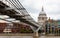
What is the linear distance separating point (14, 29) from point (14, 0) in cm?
2683

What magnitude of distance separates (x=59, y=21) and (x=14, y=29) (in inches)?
357

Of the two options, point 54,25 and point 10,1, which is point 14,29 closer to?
point 54,25

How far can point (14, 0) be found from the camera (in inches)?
293

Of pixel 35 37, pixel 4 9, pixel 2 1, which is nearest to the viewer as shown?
pixel 2 1

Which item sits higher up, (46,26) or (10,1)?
(10,1)

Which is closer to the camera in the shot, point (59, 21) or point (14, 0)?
point (14, 0)

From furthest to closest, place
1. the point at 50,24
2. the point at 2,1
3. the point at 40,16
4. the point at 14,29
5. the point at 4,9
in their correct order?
the point at 40,16 < the point at 50,24 < the point at 14,29 < the point at 4,9 < the point at 2,1

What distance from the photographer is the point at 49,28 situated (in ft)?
119

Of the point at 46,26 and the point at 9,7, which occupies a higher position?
the point at 9,7

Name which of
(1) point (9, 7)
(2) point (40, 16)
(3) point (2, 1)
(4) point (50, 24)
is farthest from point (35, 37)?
(2) point (40, 16)

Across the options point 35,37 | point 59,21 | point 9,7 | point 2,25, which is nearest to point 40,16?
point 59,21

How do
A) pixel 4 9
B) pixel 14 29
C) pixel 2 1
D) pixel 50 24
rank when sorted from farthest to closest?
1. pixel 50 24
2. pixel 14 29
3. pixel 4 9
4. pixel 2 1

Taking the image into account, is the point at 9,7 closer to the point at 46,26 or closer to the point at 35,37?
the point at 35,37

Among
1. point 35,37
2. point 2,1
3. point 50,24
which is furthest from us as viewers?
point 50,24
